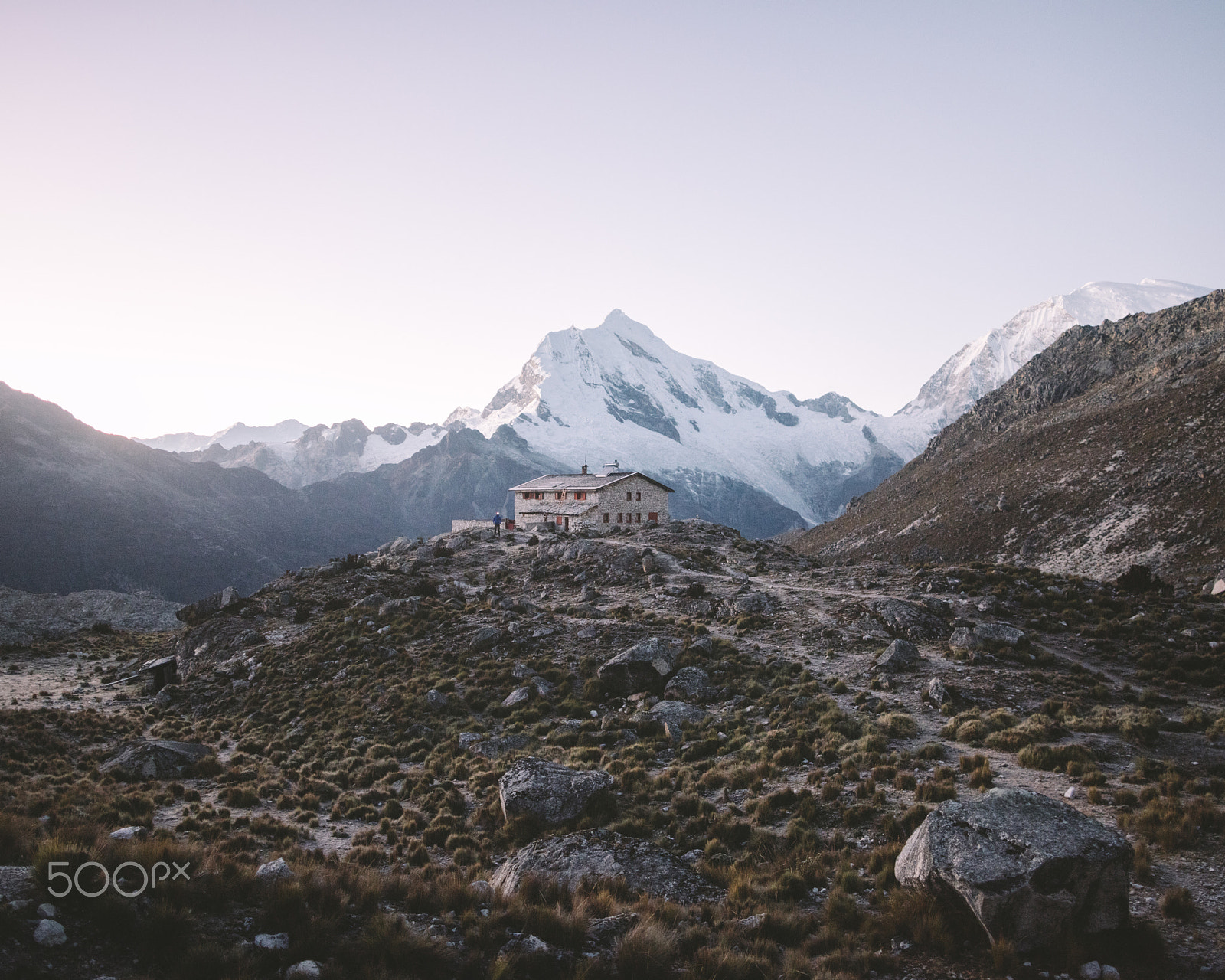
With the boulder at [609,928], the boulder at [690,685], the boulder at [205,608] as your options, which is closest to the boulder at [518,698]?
the boulder at [690,685]

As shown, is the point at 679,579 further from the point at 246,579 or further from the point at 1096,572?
the point at 246,579

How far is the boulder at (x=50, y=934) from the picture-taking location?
8.62m

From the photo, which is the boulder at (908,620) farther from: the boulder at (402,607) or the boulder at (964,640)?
the boulder at (402,607)

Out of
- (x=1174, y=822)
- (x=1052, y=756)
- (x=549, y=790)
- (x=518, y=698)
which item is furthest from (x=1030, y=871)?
(x=518, y=698)

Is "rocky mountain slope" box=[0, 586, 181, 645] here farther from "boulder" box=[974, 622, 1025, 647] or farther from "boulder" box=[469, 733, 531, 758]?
"boulder" box=[974, 622, 1025, 647]

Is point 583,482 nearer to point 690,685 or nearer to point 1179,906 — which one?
point 690,685

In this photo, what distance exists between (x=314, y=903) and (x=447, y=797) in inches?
404

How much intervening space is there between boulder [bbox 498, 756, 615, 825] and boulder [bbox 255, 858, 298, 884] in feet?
21.5

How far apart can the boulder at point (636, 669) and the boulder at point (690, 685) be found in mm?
794

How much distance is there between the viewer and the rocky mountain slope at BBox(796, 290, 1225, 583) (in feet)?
275

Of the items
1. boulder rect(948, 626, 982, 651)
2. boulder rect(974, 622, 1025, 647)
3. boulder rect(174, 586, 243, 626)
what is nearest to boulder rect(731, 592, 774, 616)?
boulder rect(948, 626, 982, 651)

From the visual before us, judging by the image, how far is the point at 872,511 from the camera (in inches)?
6265

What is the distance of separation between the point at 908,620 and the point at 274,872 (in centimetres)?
2916

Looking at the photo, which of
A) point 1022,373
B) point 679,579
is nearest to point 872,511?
point 1022,373
